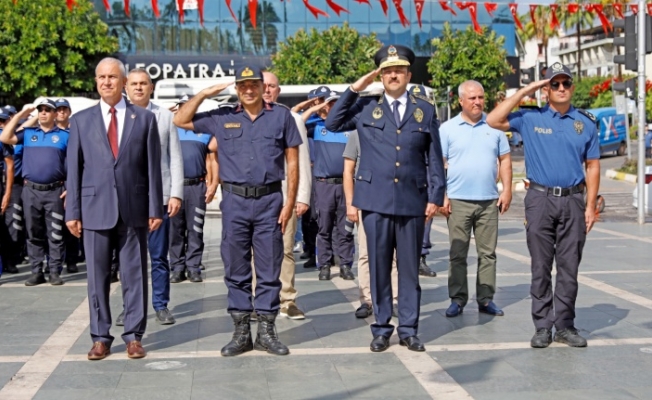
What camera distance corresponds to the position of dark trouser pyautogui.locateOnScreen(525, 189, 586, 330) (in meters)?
7.16

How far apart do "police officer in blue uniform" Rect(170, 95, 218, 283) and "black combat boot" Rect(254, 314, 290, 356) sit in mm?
3904

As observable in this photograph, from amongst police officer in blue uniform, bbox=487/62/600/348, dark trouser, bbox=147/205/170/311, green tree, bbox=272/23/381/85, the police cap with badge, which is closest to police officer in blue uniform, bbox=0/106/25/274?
dark trouser, bbox=147/205/170/311

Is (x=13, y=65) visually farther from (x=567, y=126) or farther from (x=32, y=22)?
(x=567, y=126)

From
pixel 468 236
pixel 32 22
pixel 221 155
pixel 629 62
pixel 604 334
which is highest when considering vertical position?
pixel 32 22

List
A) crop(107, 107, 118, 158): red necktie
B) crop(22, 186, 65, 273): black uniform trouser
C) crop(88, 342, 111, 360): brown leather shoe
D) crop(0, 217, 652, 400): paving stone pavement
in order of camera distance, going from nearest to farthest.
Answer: crop(0, 217, 652, 400): paving stone pavement < crop(88, 342, 111, 360): brown leather shoe < crop(107, 107, 118, 158): red necktie < crop(22, 186, 65, 273): black uniform trouser

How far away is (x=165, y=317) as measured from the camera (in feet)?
27.0

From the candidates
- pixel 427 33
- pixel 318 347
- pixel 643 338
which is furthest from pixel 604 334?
pixel 427 33

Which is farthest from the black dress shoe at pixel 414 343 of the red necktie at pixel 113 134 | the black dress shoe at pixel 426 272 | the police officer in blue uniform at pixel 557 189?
the black dress shoe at pixel 426 272

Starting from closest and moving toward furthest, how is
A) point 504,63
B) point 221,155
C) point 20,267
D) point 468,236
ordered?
point 221,155 → point 468,236 → point 20,267 → point 504,63

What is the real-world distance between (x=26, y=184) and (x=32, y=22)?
111 ft

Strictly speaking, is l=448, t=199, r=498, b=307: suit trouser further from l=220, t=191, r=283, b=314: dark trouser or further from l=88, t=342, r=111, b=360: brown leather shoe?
l=88, t=342, r=111, b=360: brown leather shoe

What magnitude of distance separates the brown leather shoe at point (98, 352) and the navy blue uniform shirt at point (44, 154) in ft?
15.0

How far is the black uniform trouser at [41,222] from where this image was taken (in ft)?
36.0

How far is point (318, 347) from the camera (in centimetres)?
720
